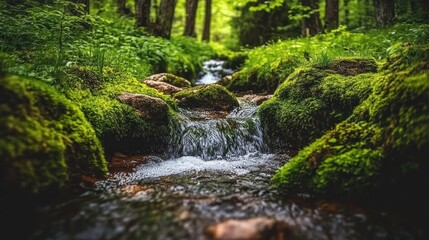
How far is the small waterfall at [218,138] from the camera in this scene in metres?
4.65

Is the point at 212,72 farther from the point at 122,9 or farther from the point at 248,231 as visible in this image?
the point at 248,231

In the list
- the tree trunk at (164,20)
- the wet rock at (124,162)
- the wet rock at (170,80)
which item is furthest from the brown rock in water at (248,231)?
the tree trunk at (164,20)

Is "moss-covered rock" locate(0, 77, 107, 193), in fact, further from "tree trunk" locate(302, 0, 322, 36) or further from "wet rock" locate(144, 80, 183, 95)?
"tree trunk" locate(302, 0, 322, 36)

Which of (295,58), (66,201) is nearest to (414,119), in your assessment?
(66,201)

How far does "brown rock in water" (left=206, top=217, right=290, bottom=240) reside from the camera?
197cm

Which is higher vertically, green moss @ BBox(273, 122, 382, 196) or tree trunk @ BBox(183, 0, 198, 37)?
tree trunk @ BBox(183, 0, 198, 37)

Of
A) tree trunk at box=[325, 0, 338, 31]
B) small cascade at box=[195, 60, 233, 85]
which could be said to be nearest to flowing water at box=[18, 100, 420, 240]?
small cascade at box=[195, 60, 233, 85]

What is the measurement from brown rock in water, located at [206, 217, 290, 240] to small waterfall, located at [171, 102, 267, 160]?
2451mm

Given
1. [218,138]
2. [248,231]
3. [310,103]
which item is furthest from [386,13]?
[248,231]

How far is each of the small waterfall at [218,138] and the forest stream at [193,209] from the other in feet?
1.82

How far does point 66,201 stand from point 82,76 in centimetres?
245

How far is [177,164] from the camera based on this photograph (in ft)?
13.5

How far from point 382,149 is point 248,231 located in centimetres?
161

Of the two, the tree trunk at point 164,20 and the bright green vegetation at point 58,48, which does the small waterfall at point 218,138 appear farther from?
the tree trunk at point 164,20
